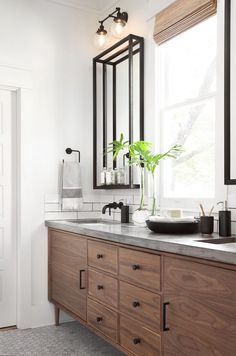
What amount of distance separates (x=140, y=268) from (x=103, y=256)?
1.55 feet

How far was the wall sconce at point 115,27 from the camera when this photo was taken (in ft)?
11.1

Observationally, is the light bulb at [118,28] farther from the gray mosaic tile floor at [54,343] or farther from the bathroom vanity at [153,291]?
the gray mosaic tile floor at [54,343]

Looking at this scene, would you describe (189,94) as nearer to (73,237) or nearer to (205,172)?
(205,172)

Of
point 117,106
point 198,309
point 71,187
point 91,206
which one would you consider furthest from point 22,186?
point 198,309

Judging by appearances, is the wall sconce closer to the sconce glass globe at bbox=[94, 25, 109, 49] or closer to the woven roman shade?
the sconce glass globe at bbox=[94, 25, 109, 49]

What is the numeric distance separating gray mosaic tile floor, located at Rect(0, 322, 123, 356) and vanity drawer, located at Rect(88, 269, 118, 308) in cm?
51

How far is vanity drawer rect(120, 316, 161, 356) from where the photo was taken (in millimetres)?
2053

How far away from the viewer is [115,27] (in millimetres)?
3404

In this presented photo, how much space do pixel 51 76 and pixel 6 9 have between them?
0.69m

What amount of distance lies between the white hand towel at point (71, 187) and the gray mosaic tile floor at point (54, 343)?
108cm

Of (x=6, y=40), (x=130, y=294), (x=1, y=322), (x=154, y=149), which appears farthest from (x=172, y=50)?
(x=1, y=322)

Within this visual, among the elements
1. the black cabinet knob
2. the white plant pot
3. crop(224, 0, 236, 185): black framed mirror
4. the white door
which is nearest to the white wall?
the white door

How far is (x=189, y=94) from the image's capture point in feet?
9.55

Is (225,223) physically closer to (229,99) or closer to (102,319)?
(229,99)
